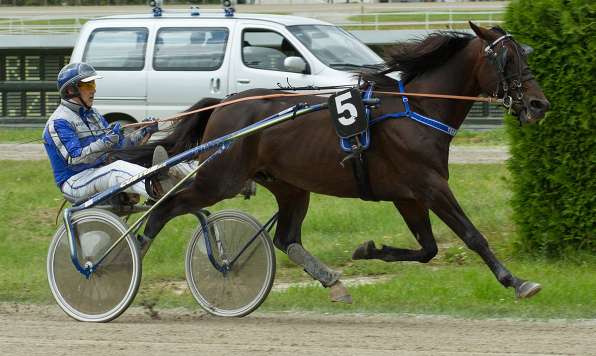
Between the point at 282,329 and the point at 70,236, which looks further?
the point at 70,236

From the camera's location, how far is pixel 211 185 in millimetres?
8000

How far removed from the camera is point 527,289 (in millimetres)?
7223

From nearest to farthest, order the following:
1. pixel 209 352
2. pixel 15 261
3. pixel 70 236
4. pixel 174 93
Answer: pixel 209 352 → pixel 70 236 → pixel 15 261 → pixel 174 93

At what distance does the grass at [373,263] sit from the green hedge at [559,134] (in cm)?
26

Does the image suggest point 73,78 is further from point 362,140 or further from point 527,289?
point 527,289

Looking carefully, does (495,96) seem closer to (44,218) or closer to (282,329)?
(282,329)

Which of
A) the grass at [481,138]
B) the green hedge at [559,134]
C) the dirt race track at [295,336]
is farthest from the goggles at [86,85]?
the grass at [481,138]

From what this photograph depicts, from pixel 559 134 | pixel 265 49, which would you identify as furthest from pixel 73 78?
pixel 265 49

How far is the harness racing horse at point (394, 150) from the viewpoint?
746 centimetres

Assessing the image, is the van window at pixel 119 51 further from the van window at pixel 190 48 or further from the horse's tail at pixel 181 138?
the horse's tail at pixel 181 138

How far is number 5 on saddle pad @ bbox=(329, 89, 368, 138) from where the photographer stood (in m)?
7.48

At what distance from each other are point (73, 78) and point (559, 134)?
12.7 feet

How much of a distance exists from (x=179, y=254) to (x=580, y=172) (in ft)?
12.4

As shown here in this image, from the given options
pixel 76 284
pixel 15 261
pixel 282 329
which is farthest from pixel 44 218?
pixel 282 329
